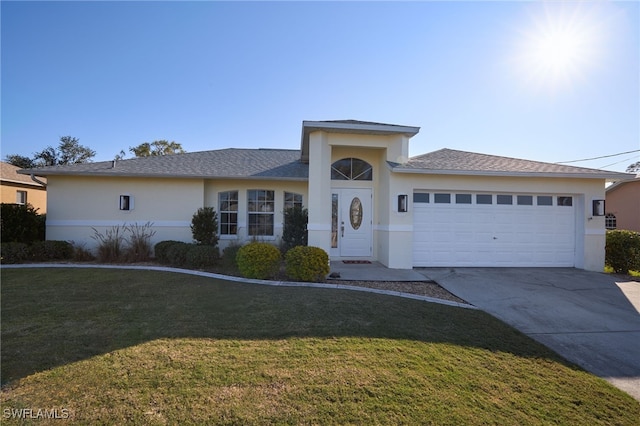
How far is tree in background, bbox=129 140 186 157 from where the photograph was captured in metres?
33.7

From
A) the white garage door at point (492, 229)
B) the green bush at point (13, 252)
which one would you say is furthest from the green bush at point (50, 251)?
the white garage door at point (492, 229)

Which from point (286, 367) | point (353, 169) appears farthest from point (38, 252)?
point (286, 367)

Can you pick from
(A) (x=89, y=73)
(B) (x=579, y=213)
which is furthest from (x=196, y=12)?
(B) (x=579, y=213)

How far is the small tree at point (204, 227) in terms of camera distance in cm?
1080

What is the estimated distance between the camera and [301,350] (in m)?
3.74

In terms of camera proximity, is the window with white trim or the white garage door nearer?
the white garage door

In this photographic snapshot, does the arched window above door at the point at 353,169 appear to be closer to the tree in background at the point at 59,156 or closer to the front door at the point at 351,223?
the front door at the point at 351,223

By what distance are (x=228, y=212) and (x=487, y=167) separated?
31.6 feet


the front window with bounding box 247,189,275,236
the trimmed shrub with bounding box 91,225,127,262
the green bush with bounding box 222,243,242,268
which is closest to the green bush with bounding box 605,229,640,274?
the front window with bounding box 247,189,275,236

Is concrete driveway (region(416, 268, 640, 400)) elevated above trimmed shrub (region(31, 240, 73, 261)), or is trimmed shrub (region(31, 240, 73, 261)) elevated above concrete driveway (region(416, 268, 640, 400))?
trimmed shrub (region(31, 240, 73, 261))

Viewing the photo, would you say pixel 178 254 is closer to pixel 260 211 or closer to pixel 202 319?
pixel 260 211

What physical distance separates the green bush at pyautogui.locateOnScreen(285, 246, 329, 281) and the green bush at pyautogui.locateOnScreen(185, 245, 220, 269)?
2.76 m

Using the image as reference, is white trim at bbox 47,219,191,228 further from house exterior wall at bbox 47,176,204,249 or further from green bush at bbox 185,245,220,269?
green bush at bbox 185,245,220,269

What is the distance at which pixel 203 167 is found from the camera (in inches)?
483
